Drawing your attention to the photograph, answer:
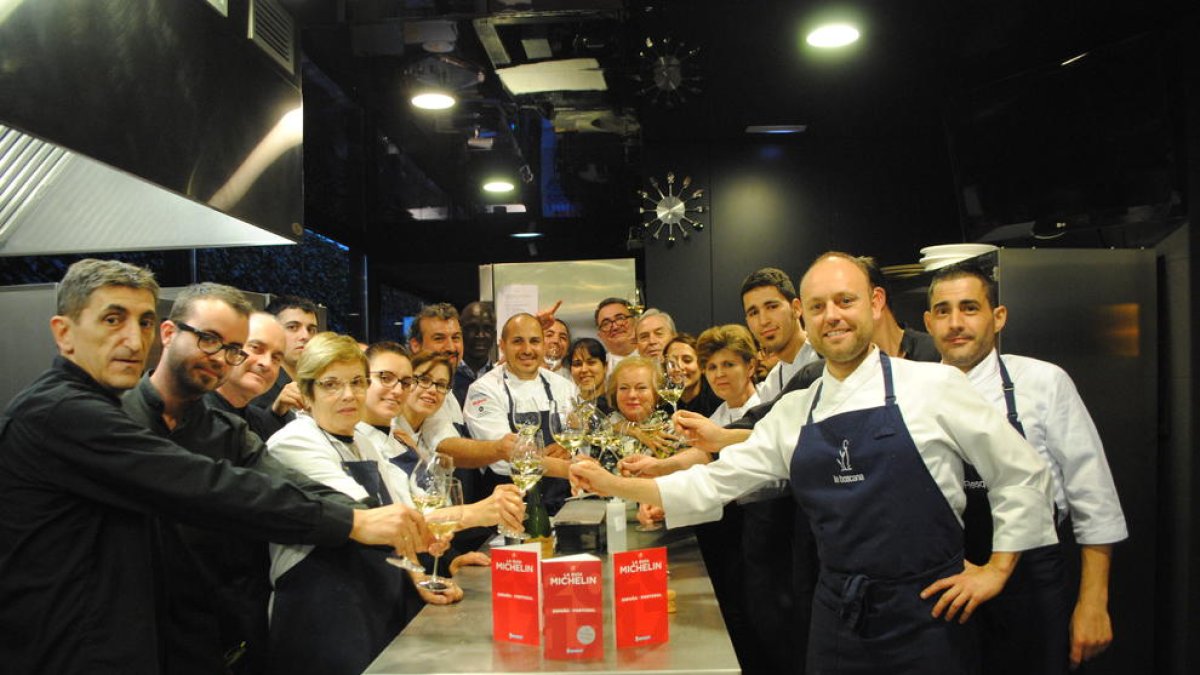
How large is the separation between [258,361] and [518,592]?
152 cm

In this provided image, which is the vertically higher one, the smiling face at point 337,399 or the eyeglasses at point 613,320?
the eyeglasses at point 613,320

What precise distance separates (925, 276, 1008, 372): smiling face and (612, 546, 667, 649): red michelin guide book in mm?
1423

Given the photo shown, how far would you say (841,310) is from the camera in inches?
94.8

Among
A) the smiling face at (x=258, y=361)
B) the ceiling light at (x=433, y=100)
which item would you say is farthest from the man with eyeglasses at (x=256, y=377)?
the ceiling light at (x=433, y=100)

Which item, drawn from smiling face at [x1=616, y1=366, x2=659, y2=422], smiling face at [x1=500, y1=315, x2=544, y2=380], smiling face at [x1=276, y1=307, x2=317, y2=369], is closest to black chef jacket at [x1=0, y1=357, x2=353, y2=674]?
Answer: smiling face at [x1=276, y1=307, x2=317, y2=369]

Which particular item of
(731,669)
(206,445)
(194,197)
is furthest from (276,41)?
(731,669)

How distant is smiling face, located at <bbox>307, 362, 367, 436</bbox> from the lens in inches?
102

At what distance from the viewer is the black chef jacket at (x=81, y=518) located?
1.83 metres

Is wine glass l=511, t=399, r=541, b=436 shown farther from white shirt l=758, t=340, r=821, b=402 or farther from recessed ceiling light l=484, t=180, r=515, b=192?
recessed ceiling light l=484, t=180, r=515, b=192

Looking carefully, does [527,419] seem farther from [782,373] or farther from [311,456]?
[782,373]

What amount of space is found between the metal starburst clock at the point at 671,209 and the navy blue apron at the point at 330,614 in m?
4.42

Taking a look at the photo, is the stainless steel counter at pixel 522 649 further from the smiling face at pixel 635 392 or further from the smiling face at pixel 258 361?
the smiling face at pixel 635 392

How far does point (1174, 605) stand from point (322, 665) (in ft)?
12.8

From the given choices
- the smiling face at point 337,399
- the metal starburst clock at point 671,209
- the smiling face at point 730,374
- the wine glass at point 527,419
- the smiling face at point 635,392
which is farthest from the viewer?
the metal starburst clock at point 671,209
